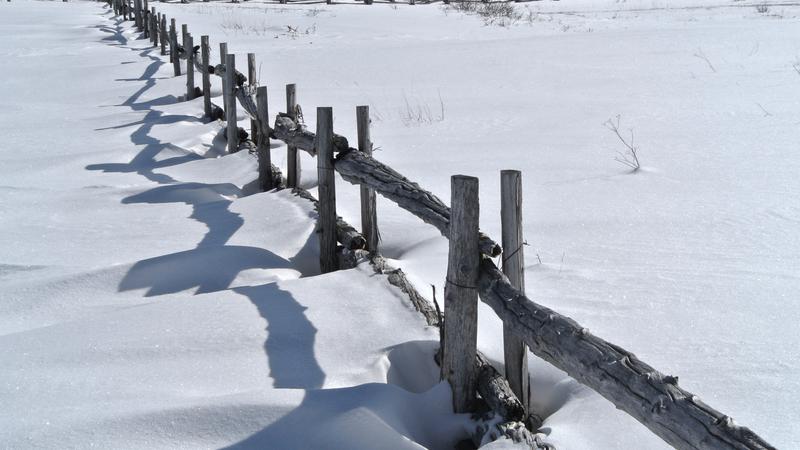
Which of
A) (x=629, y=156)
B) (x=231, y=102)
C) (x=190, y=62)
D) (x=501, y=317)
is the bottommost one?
(x=501, y=317)

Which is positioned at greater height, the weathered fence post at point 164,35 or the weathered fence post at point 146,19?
the weathered fence post at point 146,19

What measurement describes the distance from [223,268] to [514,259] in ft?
7.38

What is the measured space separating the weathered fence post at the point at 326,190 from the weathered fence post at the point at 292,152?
1288 millimetres

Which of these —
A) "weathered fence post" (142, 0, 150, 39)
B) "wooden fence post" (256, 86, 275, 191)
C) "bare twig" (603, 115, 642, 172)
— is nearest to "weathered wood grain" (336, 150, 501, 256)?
"wooden fence post" (256, 86, 275, 191)

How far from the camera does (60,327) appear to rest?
11.4ft

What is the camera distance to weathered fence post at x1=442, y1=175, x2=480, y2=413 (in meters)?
2.67

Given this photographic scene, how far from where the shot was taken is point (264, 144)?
20.6 feet

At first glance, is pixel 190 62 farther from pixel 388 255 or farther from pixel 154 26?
pixel 154 26

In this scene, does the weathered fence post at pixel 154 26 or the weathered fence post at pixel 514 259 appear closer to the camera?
the weathered fence post at pixel 514 259

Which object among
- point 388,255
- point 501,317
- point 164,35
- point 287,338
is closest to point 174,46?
point 164,35

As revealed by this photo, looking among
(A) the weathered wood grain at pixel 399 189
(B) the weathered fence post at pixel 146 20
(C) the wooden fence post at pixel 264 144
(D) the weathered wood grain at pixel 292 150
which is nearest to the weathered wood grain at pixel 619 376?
(A) the weathered wood grain at pixel 399 189

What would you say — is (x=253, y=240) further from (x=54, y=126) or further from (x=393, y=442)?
(x=54, y=126)

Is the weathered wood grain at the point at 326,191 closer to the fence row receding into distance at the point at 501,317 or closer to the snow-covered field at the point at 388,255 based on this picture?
the fence row receding into distance at the point at 501,317

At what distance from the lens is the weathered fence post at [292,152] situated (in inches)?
232
